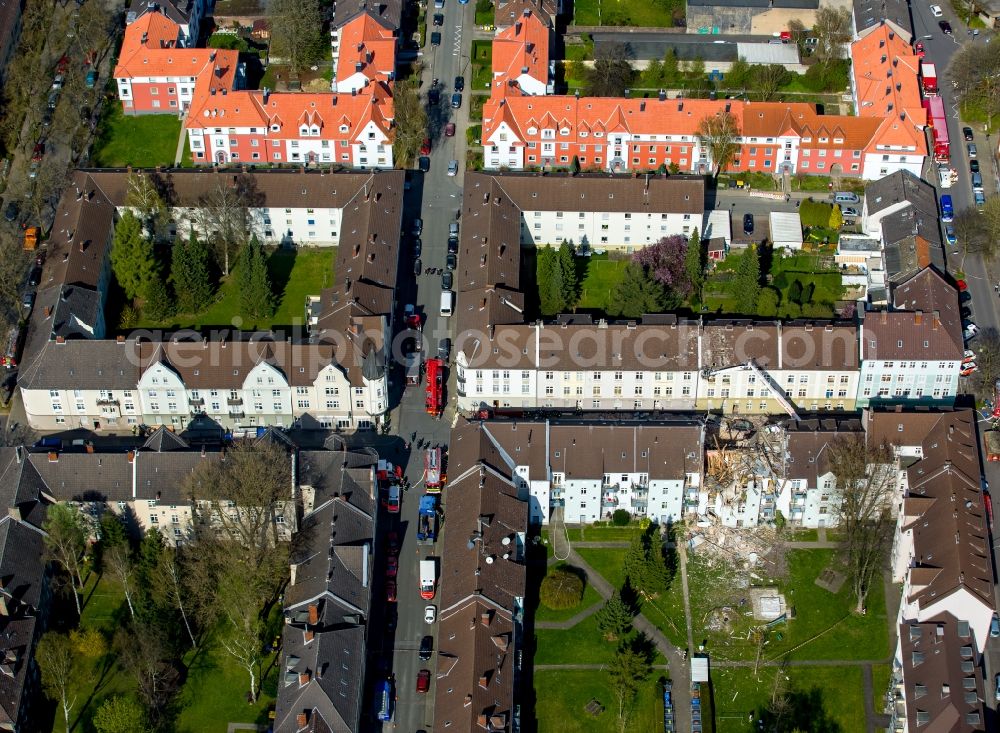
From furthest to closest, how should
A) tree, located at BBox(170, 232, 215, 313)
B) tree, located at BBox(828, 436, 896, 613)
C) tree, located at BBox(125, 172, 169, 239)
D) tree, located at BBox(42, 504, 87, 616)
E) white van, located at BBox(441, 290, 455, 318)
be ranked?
1. tree, located at BBox(125, 172, 169, 239)
2. white van, located at BBox(441, 290, 455, 318)
3. tree, located at BBox(170, 232, 215, 313)
4. tree, located at BBox(828, 436, 896, 613)
5. tree, located at BBox(42, 504, 87, 616)

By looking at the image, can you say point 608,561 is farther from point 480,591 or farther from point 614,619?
point 480,591

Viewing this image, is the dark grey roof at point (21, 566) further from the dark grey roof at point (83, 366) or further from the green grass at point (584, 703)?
the green grass at point (584, 703)

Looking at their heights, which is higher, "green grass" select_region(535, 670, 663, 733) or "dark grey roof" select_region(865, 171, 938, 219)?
"dark grey roof" select_region(865, 171, 938, 219)

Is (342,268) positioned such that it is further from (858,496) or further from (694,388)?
(858,496)

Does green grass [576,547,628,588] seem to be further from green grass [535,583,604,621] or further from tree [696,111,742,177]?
tree [696,111,742,177]

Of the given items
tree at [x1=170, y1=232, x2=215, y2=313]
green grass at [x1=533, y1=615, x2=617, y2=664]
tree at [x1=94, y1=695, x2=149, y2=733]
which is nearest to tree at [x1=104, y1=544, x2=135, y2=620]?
tree at [x1=94, y1=695, x2=149, y2=733]

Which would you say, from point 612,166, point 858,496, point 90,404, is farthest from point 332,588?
point 612,166

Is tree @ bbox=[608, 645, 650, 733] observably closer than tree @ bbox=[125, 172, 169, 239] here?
Yes
